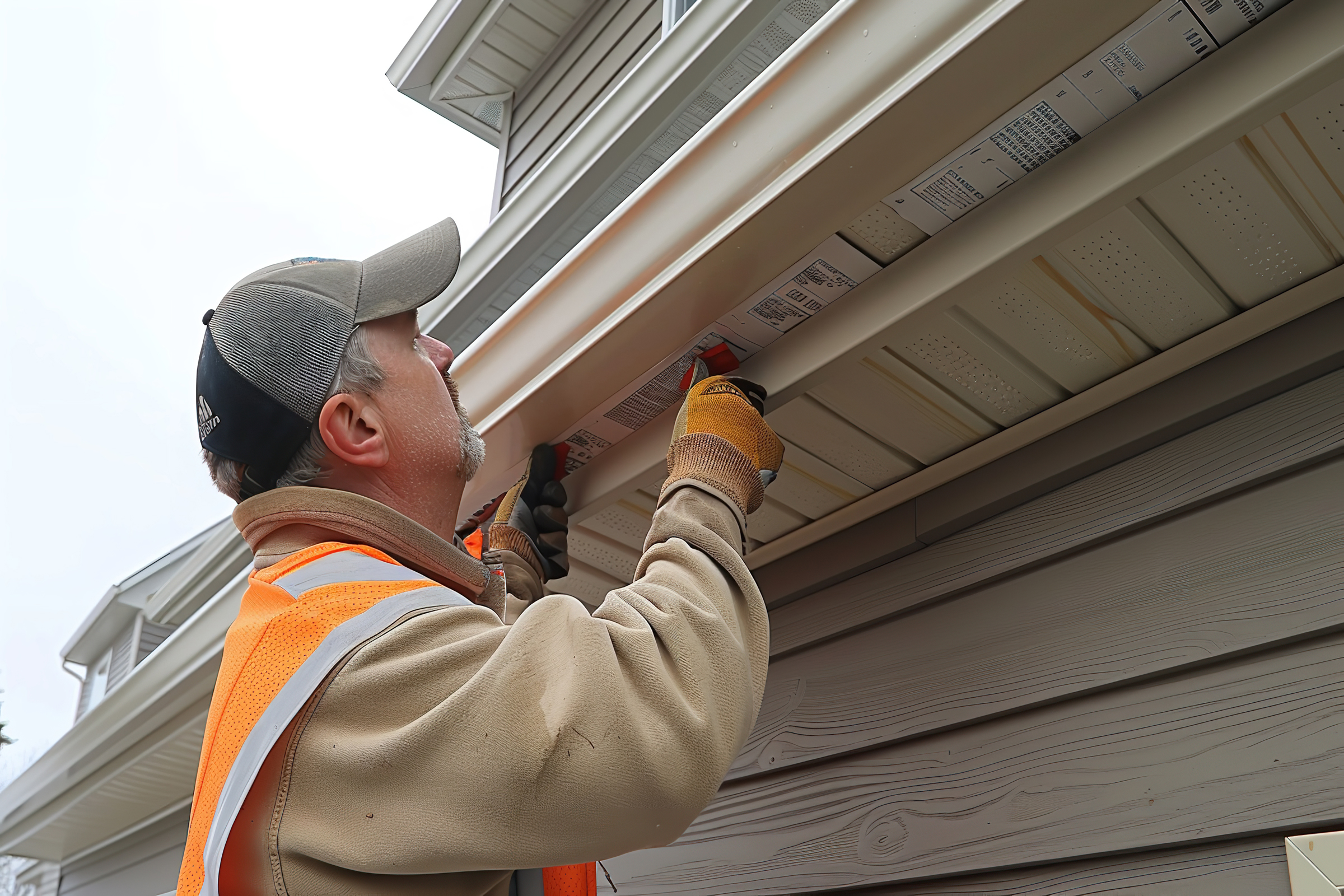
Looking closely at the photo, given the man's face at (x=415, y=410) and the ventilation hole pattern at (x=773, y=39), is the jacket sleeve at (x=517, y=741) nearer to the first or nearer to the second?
the man's face at (x=415, y=410)

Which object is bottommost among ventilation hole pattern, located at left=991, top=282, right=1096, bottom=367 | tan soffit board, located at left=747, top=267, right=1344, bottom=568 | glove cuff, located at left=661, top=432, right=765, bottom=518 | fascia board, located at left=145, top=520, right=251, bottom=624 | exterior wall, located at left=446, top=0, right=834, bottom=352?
glove cuff, located at left=661, top=432, right=765, bottom=518

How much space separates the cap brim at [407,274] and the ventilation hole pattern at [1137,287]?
105 cm

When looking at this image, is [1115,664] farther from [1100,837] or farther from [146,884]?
[146,884]

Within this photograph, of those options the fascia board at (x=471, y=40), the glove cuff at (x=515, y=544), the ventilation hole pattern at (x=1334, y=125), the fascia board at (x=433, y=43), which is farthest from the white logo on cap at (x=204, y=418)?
the fascia board at (x=433, y=43)

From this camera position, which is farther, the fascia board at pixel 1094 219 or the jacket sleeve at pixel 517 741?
the fascia board at pixel 1094 219

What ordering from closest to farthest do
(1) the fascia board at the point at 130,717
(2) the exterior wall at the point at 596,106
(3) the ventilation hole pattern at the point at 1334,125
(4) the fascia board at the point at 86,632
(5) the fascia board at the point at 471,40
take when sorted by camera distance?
1. (3) the ventilation hole pattern at the point at 1334,125
2. (2) the exterior wall at the point at 596,106
3. (1) the fascia board at the point at 130,717
4. (5) the fascia board at the point at 471,40
5. (4) the fascia board at the point at 86,632

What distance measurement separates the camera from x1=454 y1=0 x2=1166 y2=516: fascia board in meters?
1.18

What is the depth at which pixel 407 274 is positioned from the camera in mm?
→ 1598

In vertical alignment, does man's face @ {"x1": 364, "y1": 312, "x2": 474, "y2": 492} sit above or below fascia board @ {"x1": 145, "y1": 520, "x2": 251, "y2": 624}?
below

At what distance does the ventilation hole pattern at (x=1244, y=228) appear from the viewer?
135cm

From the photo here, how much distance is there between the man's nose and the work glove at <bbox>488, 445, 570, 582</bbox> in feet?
1.15

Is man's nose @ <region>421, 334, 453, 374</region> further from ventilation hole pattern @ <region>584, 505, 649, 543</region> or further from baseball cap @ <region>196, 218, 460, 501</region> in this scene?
ventilation hole pattern @ <region>584, 505, 649, 543</region>

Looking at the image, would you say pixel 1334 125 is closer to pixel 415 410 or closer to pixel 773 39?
pixel 415 410

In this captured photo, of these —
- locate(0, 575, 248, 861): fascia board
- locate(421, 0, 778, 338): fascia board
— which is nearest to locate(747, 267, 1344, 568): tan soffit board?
locate(421, 0, 778, 338): fascia board
